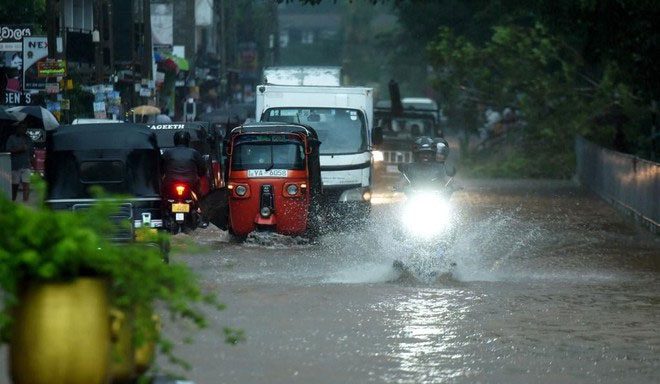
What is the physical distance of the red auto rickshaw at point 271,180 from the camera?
21469 millimetres

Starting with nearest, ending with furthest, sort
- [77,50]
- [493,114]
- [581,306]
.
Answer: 1. [581,306]
2. [77,50]
3. [493,114]

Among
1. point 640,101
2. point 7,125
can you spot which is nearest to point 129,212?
point 7,125

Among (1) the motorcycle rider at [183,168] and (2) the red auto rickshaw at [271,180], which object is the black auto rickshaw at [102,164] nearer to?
(2) the red auto rickshaw at [271,180]

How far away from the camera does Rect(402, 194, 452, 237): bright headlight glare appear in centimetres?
1698

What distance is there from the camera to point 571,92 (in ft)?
139

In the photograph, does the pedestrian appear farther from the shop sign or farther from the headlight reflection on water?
the headlight reflection on water

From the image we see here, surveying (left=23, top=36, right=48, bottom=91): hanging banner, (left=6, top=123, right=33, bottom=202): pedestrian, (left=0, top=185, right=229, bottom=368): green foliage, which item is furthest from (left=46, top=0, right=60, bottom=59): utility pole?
(left=0, top=185, right=229, bottom=368): green foliage

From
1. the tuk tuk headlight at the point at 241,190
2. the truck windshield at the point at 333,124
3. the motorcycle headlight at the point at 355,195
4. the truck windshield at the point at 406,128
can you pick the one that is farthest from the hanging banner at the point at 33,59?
the truck windshield at the point at 406,128

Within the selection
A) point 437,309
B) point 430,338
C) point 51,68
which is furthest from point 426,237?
point 51,68

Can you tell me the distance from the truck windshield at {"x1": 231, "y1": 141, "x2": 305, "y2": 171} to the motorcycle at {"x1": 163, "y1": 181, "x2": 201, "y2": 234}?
1.09 meters

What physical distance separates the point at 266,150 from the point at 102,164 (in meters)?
3.51

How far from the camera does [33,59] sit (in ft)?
102

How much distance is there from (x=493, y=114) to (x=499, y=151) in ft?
37.8

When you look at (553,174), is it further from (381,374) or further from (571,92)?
(381,374)
